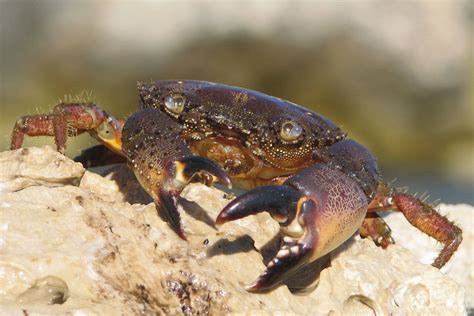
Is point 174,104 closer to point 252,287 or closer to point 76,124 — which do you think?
point 76,124

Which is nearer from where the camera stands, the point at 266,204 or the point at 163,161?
the point at 266,204

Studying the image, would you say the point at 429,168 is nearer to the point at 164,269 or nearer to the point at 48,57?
the point at 48,57

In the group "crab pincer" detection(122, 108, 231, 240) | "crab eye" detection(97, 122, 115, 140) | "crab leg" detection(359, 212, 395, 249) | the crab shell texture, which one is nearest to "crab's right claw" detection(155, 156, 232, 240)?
"crab pincer" detection(122, 108, 231, 240)

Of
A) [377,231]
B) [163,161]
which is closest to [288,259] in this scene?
[163,161]

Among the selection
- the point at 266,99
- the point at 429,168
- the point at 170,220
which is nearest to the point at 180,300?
the point at 170,220

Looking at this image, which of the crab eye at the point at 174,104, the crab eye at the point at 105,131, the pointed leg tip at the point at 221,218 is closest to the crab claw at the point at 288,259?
the pointed leg tip at the point at 221,218

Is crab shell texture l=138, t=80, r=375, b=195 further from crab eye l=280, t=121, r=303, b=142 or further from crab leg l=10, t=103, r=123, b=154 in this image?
crab leg l=10, t=103, r=123, b=154

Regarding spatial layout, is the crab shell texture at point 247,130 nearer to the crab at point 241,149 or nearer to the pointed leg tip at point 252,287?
the crab at point 241,149
